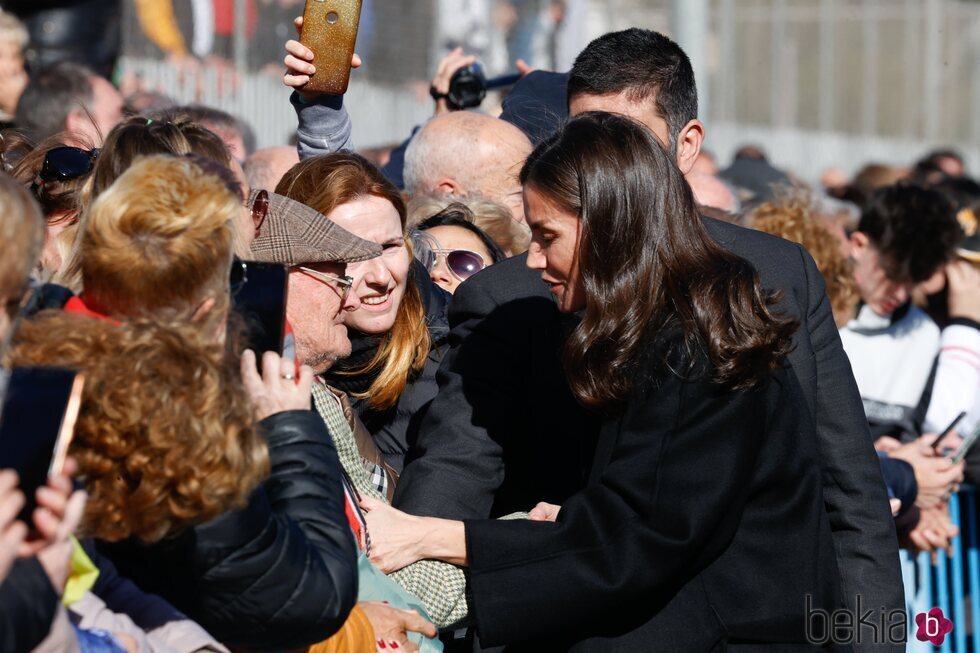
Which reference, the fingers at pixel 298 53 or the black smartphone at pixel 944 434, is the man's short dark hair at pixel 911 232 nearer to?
the black smartphone at pixel 944 434

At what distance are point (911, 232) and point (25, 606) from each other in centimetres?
476

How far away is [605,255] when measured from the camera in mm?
2680

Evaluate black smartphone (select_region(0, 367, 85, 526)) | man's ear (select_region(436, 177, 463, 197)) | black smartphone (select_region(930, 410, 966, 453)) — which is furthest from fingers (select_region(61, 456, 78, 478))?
black smartphone (select_region(930, 410, 966, 453))

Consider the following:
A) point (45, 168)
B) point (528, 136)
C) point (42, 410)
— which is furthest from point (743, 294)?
point (528, 136)

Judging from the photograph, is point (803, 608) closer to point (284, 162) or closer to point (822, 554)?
point (822, 554)

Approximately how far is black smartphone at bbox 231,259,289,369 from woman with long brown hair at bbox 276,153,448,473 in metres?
1.21

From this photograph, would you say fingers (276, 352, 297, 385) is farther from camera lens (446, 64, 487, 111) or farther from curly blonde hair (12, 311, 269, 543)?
camera lens (446, 64, 487, 111)

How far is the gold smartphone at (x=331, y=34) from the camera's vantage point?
10.9 ft

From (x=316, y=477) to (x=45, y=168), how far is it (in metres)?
1.53

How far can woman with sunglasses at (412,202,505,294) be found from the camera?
435cm

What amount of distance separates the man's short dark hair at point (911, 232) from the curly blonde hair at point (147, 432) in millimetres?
4297

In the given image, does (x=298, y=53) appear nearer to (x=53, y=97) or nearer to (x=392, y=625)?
(x=392, y=625)

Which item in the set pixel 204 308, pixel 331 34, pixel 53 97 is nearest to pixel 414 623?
pixel 204 308

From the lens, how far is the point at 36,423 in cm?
189
